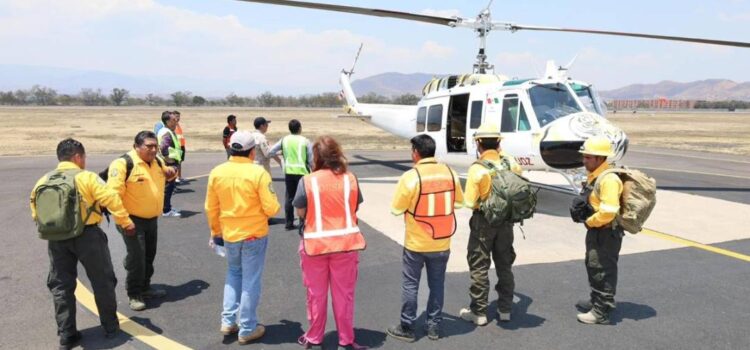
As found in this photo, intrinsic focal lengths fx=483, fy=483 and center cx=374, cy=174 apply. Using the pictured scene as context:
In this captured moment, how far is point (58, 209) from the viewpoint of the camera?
398cm

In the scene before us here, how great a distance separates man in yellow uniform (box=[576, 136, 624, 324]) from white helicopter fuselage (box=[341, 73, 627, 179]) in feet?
12.3

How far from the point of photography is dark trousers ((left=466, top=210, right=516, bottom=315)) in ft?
15.0

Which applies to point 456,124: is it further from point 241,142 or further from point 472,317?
point 241,142

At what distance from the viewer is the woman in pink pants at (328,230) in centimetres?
389

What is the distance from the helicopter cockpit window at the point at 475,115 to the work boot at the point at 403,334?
6714 millimetres

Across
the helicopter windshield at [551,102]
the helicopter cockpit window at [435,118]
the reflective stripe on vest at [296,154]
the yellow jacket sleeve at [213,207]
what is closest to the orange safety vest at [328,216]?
the yellow jacket sleeve at [213,207]

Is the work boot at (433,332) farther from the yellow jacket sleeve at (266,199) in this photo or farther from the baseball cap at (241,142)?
the baseball cap at (241,142)

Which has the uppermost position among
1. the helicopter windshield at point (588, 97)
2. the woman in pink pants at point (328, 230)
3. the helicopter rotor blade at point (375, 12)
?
the helicopter rotor blade at point (375, 12)

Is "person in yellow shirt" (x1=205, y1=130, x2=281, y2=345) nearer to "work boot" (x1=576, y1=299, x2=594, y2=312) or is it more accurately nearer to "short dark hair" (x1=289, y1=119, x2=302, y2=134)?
"work boot" (x1=576, y1=299, x2=594, y2=312)

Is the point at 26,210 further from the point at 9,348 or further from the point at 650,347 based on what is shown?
the point at 650,347

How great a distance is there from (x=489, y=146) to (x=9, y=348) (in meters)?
4.72

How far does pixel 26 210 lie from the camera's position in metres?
9.53

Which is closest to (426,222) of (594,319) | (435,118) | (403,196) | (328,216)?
(403,196)

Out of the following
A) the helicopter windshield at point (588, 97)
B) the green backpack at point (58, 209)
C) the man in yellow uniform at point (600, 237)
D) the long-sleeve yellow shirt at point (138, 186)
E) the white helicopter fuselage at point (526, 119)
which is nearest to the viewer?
the green backpack at point (58, 209)
